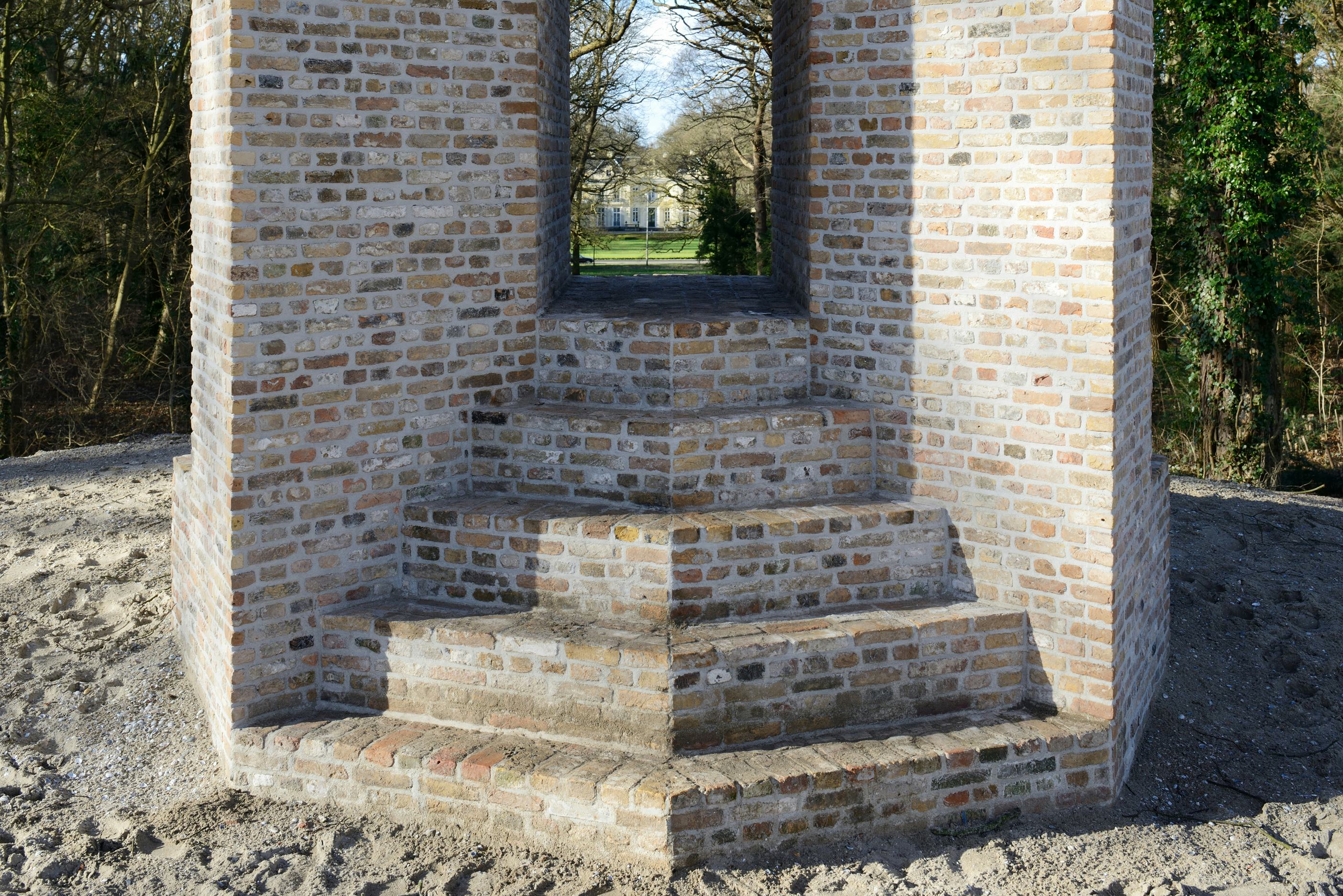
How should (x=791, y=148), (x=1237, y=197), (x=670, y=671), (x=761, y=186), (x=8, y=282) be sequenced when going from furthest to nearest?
(x=761, y=186)
(x=8, y=282)
(x=1237, y=197)
(x=791, y=148)
(x=670, y=671)

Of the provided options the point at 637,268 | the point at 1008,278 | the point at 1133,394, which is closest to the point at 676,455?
the point at 1008,278

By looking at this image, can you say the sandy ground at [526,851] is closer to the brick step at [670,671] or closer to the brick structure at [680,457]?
the brick structure at [680,457]

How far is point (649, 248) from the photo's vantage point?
1000 inches

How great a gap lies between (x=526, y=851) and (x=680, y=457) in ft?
5.47

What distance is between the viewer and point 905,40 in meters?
4.73

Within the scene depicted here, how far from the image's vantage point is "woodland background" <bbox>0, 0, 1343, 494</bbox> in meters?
11.7

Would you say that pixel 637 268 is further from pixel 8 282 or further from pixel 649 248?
pixel 8 282

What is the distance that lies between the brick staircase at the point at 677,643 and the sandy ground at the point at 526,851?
16 centimetres

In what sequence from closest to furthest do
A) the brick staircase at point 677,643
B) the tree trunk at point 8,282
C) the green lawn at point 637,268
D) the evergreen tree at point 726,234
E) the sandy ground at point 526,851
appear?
the sandy ground at point 526,851, the brick staircase at point 677,643, the tree trunk at point 8,282, the evergreen tree at point 726,234, the green lawn at point 637,268

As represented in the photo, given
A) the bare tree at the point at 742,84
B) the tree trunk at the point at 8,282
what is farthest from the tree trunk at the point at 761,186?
the tree trunk at the point at 8,282

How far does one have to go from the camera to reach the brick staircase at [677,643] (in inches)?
162

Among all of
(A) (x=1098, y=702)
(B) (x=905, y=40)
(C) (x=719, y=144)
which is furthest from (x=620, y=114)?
(A) (x=1098, y=702)

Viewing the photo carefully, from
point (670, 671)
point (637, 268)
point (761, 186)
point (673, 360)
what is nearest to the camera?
point (670, 671)

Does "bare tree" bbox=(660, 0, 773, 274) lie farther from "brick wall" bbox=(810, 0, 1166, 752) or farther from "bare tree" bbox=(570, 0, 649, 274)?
"brick wall" bbox=(810, 0, 1166, 752)
